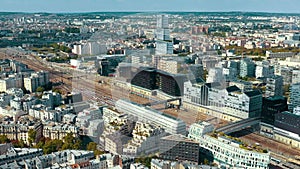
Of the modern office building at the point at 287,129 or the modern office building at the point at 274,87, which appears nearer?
the modern office building at the point at 287,129

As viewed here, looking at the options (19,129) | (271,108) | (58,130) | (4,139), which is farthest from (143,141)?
(271,108)

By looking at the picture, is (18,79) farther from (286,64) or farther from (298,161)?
(286,64)

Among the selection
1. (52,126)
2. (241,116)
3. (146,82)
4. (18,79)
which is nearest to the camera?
(52,126)

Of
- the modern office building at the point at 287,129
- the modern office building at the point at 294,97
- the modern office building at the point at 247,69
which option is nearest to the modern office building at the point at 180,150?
the modern office building at the point at 287,129

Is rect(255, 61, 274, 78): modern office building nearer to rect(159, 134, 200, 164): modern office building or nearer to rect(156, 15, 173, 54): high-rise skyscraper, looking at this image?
rect(156, 15, 173, 54): high-rise skyscraper

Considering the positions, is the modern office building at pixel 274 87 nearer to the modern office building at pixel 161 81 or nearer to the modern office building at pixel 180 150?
the modern office building at pixel 161 81

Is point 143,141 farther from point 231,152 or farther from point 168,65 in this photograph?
point 168,65

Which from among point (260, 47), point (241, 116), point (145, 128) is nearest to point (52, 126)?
point (145, 128)
